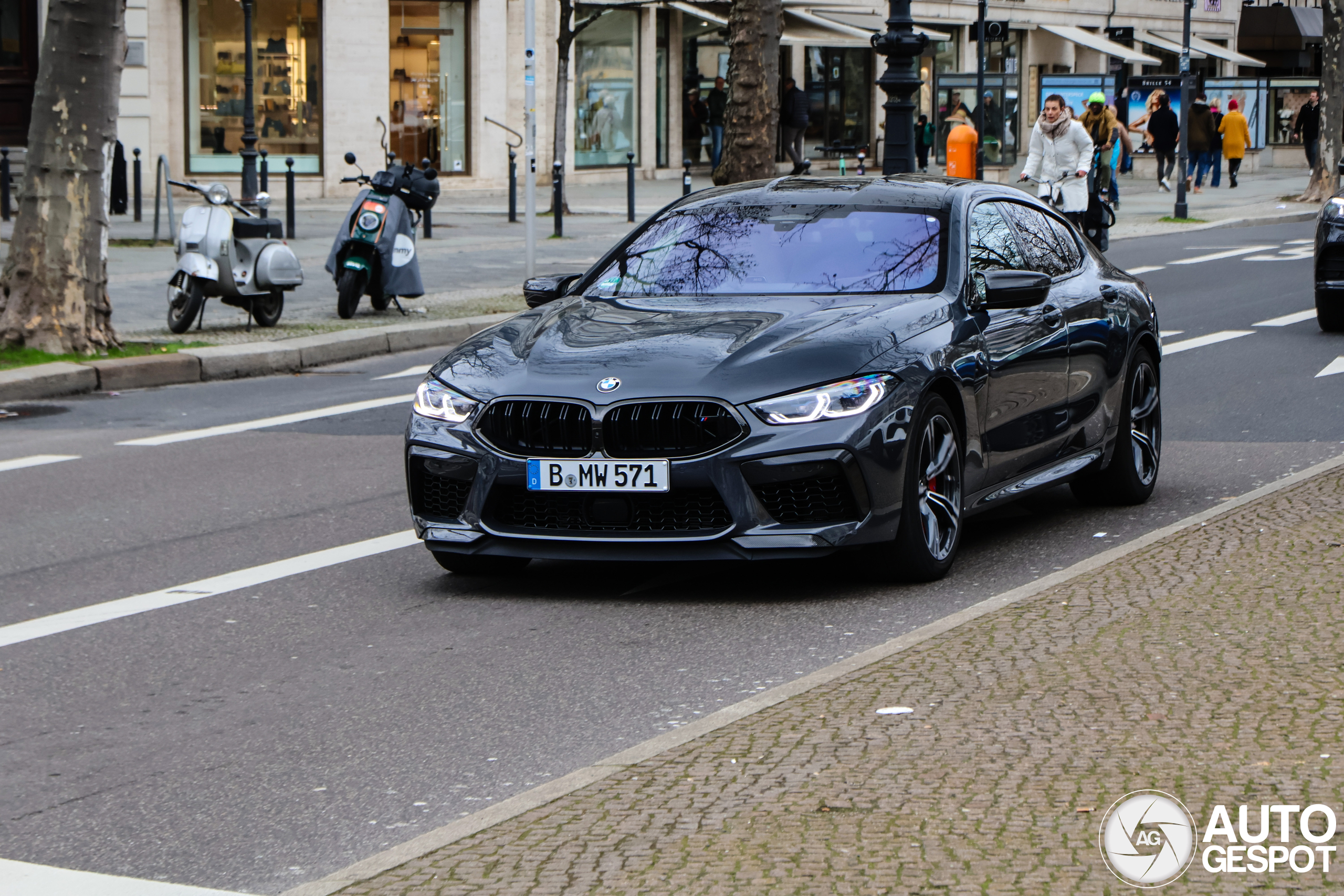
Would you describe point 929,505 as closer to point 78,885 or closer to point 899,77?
point 78,885

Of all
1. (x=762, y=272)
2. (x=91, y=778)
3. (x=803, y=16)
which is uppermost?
(x=803, y=16)

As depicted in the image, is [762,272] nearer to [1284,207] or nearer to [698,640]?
[698,640]

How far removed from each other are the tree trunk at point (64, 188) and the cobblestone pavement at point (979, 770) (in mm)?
9487

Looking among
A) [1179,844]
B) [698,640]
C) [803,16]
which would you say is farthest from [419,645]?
[803,16]

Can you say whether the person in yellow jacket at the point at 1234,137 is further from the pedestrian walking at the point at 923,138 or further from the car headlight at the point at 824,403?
the car headlight at the point at 824,403

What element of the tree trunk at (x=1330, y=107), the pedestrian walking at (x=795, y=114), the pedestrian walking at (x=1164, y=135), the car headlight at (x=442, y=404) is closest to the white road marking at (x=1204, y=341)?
the car headlight at (x=442, y=404)

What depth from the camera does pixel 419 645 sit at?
6258 mm

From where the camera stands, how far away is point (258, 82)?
3466cm

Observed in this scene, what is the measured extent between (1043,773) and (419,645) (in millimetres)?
2493

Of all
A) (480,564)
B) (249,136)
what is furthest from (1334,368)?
(249,136)

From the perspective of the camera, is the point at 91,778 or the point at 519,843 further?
the point at 91,778

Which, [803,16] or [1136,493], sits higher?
[803,16]

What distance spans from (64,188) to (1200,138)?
94.3 feet

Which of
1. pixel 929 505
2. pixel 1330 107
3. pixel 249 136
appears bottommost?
pixel 929 505
